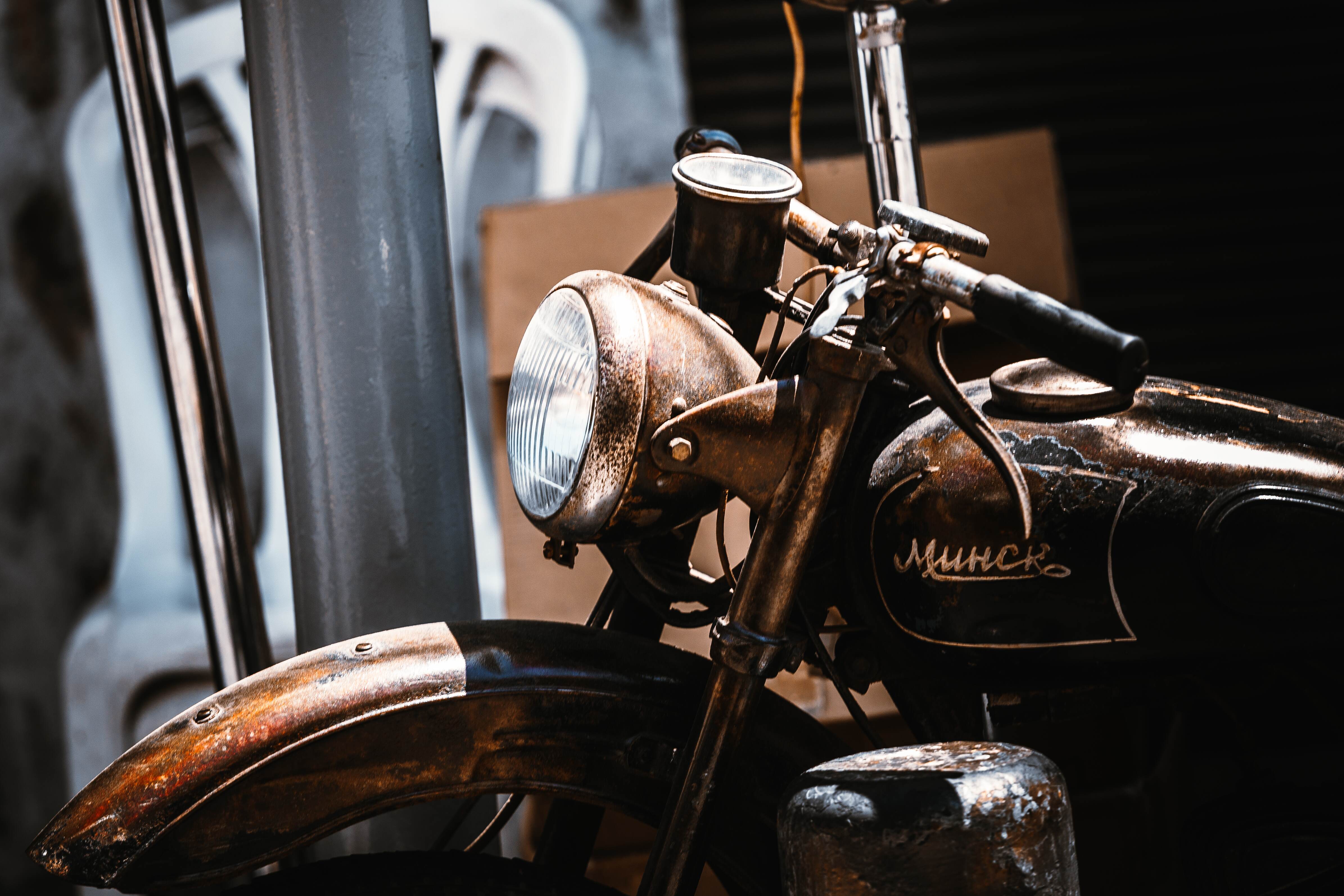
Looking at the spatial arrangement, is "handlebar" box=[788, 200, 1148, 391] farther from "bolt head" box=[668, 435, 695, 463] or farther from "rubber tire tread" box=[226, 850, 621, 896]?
"rubber tire tread" box=[226, 850, 621, 896]

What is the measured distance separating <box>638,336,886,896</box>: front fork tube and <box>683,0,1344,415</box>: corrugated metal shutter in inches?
75.9

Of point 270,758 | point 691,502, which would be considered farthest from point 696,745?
point 270,758

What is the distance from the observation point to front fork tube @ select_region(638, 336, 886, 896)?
670 mm

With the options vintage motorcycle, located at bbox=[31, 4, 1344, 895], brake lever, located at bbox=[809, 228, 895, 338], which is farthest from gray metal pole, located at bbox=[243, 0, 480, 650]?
brake lever, located at bbox=[809, 228, 895, 338]

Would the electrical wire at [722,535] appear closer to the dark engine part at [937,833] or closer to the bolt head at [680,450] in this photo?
the bolt head at [680,450]

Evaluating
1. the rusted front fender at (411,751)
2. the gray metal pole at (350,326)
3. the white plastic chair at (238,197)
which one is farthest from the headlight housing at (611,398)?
the white plastic chair at (238,197)

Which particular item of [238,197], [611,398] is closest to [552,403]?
[611,398]

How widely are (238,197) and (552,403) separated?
6.80 feet

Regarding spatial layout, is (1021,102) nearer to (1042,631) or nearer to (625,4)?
(625,4)

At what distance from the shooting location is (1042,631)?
0.72 m

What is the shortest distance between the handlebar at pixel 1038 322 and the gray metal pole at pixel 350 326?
758 millimetres

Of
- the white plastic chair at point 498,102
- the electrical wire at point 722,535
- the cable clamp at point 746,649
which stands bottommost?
the cable clamp at point 746,649

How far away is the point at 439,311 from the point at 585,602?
0.48 meters

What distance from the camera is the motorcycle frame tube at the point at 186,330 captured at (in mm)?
1146
